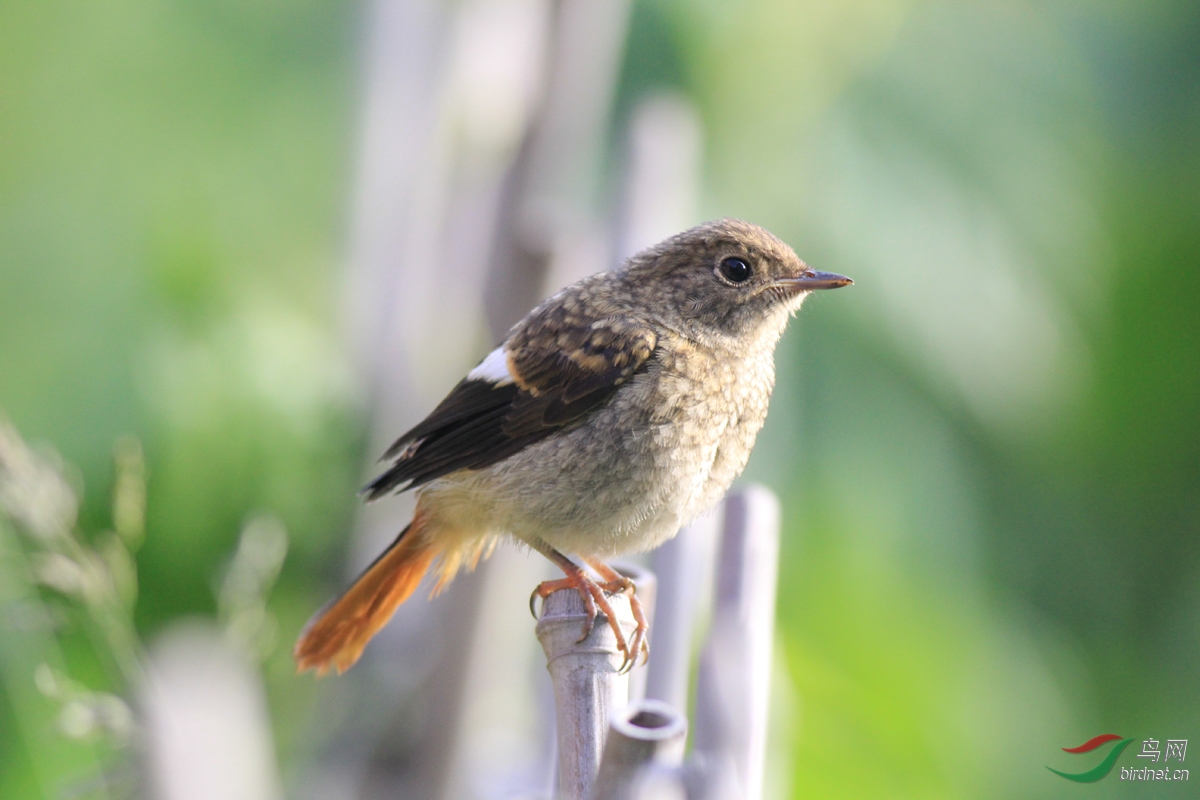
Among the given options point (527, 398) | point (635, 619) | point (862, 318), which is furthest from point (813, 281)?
point (862, 318)

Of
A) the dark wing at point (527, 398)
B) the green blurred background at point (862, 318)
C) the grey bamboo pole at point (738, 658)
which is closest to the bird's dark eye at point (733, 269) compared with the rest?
the dark wing at point (527, 398)

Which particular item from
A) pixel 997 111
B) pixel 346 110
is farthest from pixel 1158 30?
pixel 346 110

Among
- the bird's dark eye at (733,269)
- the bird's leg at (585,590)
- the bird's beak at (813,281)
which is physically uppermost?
the bird's dark eye at (733,269)

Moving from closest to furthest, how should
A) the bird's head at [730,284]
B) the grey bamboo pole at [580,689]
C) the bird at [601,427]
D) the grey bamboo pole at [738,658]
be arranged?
the grey bamboo pole at [738,658] < the grey bamboo pole at [580,689] < the bird at [601,427] < the bird's head at [730,284]

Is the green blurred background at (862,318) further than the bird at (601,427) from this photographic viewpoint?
Yes

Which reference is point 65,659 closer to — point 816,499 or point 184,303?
point 184,303

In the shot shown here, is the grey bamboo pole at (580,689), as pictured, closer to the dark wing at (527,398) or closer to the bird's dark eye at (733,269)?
the dark wing at (527,398)

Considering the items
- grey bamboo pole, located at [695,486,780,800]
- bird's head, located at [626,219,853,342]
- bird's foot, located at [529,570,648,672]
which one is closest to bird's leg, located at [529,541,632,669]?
bird's foot, located at [529,570,648,672]
